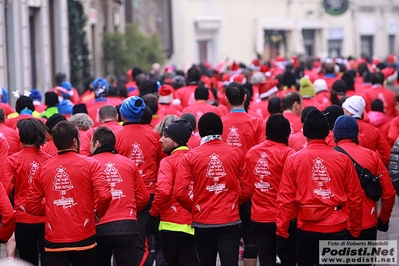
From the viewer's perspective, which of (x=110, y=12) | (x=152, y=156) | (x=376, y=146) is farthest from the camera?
(x=110, y=12)

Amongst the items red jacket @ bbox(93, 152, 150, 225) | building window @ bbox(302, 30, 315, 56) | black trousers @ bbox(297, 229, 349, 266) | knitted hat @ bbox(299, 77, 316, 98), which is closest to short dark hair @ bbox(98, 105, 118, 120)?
red jacket @ bbox(93, 152, 150, 225)

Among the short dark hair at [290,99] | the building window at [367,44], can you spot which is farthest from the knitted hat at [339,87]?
the building window at [367,44]

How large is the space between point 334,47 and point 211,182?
136ft

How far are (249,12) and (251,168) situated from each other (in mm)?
34719

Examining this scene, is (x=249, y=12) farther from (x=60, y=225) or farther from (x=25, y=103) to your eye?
(x=60, y=225)

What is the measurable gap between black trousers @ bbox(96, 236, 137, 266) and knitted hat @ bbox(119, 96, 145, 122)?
1.80 meters

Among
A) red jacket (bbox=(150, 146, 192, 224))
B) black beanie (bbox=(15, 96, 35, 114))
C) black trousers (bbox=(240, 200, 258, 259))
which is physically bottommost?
black trousers (bbox=(240, 200, 258, 259))

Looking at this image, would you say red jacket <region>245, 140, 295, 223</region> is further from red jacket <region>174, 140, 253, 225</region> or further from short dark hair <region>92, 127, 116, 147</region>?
short dark hair <region>92, 127, 116, 147</region>

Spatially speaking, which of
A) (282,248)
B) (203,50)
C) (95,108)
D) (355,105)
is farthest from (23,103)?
(203,50)

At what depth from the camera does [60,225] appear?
8227 millimetres

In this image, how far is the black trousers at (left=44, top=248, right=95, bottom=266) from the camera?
826 centimetres

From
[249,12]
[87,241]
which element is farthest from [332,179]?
[249,12]

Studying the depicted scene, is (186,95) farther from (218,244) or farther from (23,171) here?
(218,244)

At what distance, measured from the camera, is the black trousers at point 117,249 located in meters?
8.80
